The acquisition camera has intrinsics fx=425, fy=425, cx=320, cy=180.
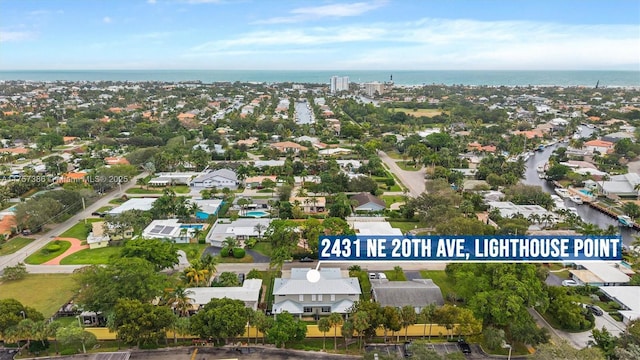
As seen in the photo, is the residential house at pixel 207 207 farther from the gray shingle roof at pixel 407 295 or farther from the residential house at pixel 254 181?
the gray shingle roof at pixel 407 295

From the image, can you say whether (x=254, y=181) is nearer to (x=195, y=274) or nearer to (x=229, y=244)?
(x=229, y=244)

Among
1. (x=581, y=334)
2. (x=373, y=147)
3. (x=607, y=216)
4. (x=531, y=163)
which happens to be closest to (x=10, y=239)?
(x=581, y=334)

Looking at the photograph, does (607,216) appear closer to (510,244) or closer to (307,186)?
(510,244)

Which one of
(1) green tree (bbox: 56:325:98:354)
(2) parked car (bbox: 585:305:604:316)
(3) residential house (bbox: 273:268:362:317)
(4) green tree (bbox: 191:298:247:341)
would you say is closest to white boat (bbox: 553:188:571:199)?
(2) parked car (bbox: 585:305:604:316)

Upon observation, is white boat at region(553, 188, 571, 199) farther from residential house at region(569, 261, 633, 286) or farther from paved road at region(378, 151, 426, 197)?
residential house at region(569, 261, 633, 286)

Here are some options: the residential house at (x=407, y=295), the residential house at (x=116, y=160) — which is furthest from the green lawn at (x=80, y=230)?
the residential house at (x=407, y=295)

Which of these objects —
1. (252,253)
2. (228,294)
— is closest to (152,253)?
(228,294)
